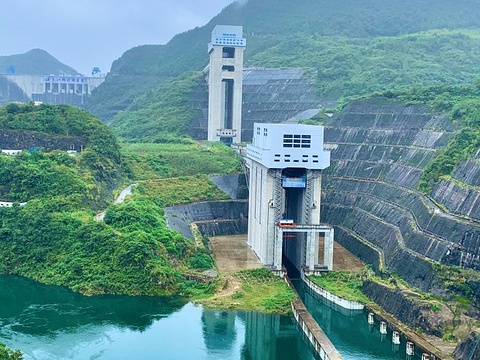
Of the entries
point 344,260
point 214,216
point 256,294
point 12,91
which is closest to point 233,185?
point 214,216

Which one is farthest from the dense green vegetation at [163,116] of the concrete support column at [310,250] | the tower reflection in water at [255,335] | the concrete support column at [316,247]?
the tower reflection in water at [255,335]

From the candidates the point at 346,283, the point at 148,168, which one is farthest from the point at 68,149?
the point at 346,283

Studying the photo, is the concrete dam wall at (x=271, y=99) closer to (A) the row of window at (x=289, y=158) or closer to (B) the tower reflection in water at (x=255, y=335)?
(A) the row of window at (x=289, y=158)

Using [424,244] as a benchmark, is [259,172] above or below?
above

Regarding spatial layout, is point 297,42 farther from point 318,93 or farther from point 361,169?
point 361,169

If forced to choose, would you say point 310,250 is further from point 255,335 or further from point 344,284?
point 255,335

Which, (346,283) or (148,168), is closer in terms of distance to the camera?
(346,283)

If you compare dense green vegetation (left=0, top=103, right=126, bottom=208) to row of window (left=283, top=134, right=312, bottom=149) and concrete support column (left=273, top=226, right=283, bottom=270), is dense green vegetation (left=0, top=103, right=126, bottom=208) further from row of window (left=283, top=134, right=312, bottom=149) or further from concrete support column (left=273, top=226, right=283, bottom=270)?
row of window (left=283, top=134, right=312, bottom=149)
